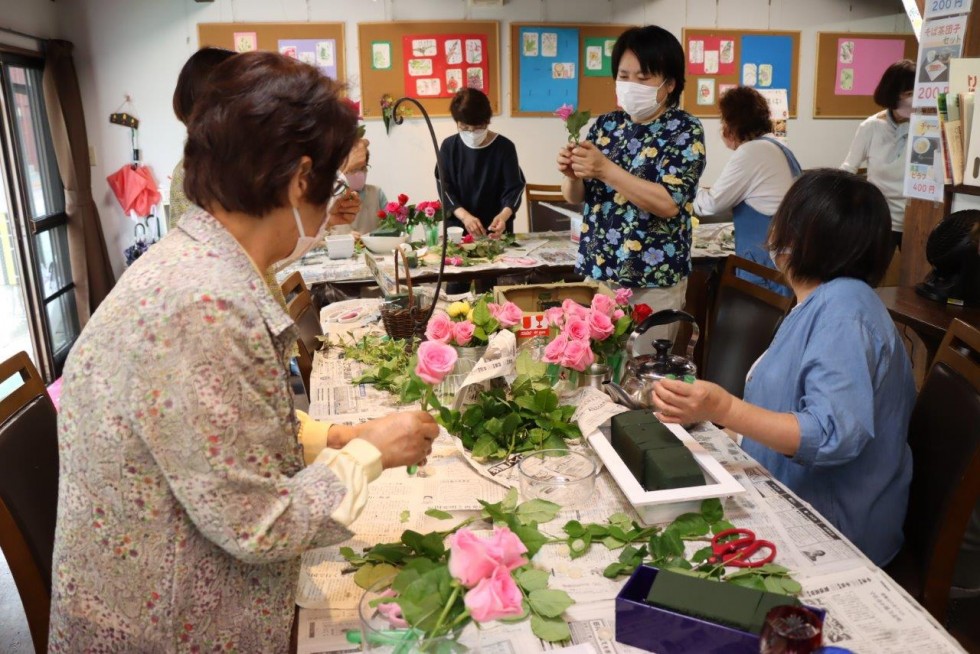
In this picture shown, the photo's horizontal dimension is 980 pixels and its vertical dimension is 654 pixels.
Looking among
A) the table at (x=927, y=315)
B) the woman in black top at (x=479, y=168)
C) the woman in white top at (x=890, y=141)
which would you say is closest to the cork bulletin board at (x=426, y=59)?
the woman in black top at (x=479, y=168)

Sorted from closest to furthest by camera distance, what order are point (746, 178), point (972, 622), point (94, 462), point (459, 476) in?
point (94, 462) < point (459, 476) < point (972, 622) < point (746, 178)

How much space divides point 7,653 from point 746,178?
10.8ft

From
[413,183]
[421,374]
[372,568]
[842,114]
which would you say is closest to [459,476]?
[421,374]

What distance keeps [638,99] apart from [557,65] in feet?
11.5

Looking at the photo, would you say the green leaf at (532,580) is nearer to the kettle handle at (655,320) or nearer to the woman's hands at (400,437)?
the woman's hands at (400,437)

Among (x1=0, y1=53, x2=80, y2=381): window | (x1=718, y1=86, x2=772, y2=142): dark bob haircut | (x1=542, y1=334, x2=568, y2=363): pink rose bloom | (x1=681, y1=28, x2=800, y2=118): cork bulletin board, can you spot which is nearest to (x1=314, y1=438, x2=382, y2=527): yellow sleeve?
(x1=542, y1=334, x2=568, y2=363): pink rose bloom

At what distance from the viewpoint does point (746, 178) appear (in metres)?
3.49

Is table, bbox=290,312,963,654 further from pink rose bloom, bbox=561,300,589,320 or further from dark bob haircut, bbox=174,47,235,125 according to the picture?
dark bob haircut, bbox=174,47,235,125

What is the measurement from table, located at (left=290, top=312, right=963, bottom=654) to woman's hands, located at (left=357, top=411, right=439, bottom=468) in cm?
20

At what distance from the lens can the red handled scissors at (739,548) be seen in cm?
114

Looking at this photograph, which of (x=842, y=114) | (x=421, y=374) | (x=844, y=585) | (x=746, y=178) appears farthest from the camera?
(x=842, y=114)

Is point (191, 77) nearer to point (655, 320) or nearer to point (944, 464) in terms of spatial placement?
point (655, 320)

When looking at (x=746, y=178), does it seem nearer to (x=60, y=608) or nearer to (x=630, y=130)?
(x=630, y=130)

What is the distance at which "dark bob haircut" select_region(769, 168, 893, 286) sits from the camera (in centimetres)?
152
